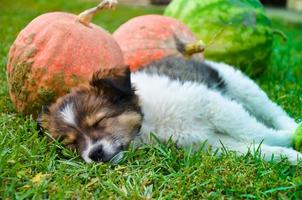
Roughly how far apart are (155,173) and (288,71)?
4158mm

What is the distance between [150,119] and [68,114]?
69cm

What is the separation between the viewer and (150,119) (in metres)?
4.70

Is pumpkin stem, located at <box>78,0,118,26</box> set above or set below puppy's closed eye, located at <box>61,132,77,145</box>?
above

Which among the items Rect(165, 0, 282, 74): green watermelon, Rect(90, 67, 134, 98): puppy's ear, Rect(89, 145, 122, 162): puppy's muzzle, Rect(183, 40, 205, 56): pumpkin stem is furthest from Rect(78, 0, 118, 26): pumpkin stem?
Rect(165, 0, 282, 74): green watermelon

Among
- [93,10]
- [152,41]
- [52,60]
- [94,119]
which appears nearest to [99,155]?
[94,119]

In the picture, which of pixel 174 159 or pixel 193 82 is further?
pixel 193 82

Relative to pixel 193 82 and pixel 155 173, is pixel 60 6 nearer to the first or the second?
pixel 193 82

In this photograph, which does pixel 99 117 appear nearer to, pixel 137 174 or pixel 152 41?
pixel 137 174

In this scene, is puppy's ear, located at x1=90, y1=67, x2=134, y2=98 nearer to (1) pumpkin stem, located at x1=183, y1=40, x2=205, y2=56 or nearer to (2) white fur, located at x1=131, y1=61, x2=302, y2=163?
(2) white fur, located at x1=131, y1=61, x2=302, y2=163

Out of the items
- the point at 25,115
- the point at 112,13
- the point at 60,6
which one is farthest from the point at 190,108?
the point at 60,6

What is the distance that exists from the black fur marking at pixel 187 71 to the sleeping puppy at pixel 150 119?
111 mm

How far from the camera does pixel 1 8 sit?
15922mm

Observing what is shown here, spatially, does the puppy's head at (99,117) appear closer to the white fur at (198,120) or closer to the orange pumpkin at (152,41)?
the white fur at (198,120)

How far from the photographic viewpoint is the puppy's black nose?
417 centimetres
